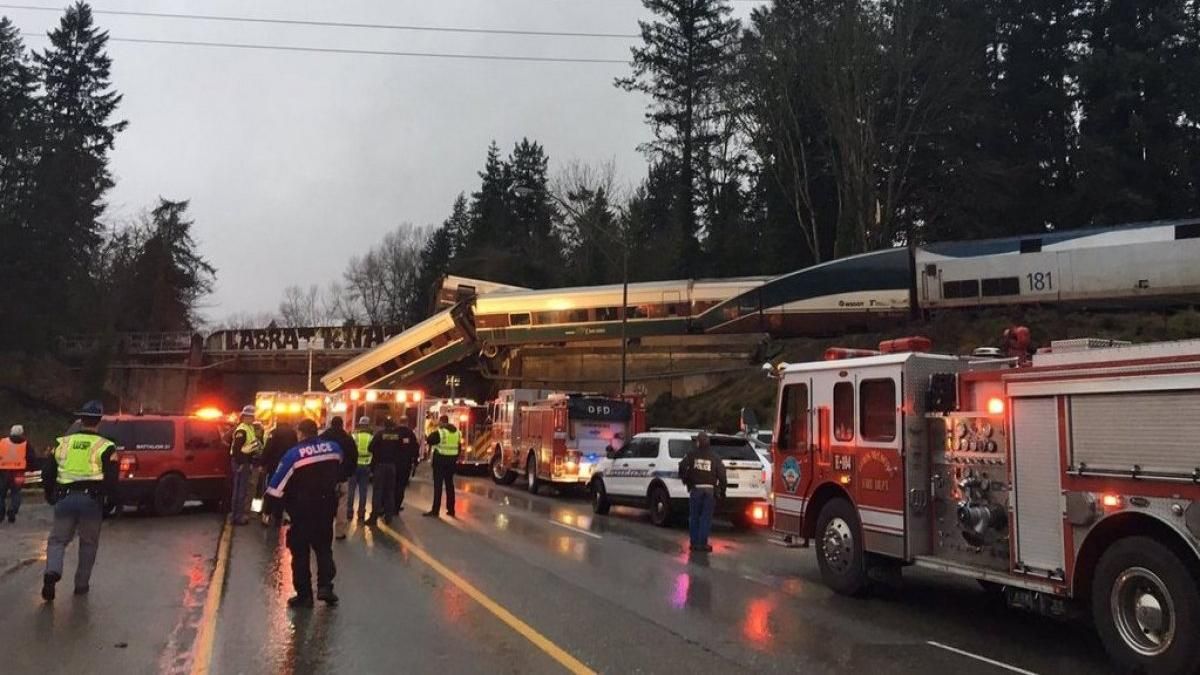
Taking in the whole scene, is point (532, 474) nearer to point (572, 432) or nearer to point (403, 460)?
point (572, 432)

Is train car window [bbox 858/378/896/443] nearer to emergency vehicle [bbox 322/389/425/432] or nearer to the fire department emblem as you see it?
the fire department emblem

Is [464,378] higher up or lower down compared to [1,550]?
higher up

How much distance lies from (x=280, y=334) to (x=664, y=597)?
50.5 m

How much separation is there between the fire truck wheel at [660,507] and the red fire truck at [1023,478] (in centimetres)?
605

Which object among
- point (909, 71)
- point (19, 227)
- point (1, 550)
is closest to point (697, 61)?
point (909, 71)

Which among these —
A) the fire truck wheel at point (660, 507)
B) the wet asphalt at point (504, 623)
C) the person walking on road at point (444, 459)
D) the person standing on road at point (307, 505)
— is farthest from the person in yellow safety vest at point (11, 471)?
the fire truck wheel at point (660, 507)

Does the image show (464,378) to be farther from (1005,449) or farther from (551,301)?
(1005,449)

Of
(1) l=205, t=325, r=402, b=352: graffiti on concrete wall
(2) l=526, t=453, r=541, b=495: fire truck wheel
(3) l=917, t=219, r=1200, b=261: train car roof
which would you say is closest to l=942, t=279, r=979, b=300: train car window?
(3) l=917, t=219, r=1200, b=261: train car roof

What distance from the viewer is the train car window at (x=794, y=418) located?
1099 centimetres

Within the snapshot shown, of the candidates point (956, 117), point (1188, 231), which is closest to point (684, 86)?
point (956, 117)

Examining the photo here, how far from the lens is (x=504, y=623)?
8164mm

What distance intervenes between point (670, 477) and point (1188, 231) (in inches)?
807

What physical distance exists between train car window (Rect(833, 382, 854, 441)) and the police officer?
752cm

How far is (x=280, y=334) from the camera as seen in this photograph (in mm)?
56062
